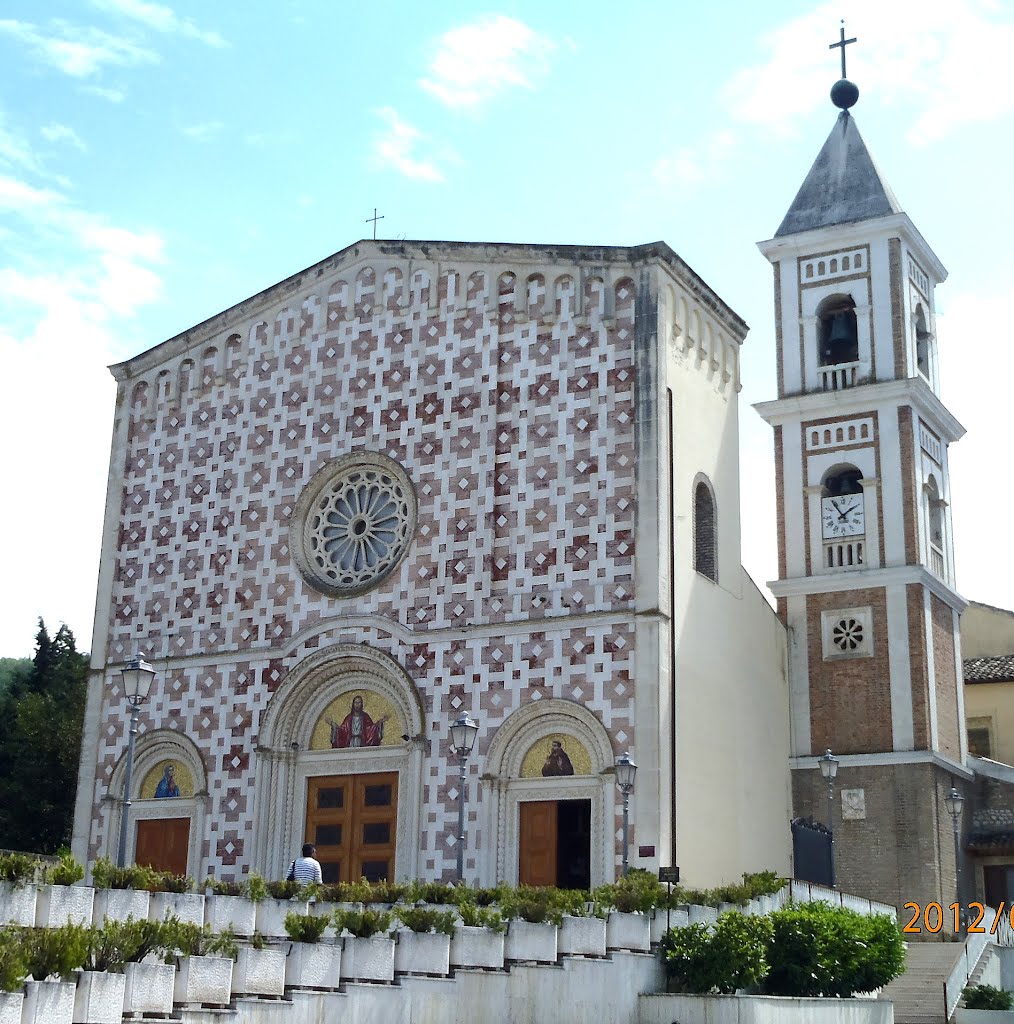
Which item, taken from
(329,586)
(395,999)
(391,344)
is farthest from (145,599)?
(395,999)

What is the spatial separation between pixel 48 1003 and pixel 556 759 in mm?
15606

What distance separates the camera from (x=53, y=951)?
39.1 feet

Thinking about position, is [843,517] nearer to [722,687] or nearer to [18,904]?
[722,687]

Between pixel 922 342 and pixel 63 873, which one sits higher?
pixel 922 342

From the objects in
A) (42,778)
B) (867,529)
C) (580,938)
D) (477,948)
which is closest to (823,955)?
(580,938)

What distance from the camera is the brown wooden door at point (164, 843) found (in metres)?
29.8

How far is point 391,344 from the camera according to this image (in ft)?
101

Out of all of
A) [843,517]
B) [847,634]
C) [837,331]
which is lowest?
[847,634]

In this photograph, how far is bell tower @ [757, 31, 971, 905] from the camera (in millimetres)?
30703

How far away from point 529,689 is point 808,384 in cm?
1171

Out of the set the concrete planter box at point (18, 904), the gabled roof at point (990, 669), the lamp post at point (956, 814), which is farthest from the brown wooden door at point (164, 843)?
the gabled roof at point (990, 669)

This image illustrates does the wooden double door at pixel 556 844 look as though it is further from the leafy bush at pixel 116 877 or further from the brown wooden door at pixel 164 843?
the leafy bush at pixel 116 877

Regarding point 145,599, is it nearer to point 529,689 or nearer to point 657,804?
point 529,689

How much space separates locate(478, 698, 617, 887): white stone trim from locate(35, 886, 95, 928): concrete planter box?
12.1 m
